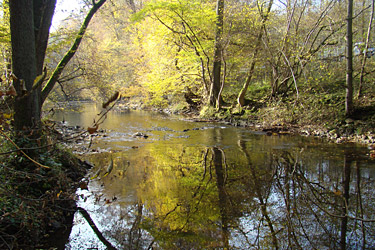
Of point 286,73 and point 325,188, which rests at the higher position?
point 286,73

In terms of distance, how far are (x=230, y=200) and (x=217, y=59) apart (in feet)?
38.1

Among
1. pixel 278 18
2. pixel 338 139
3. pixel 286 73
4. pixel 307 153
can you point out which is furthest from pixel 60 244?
pixel 278 18

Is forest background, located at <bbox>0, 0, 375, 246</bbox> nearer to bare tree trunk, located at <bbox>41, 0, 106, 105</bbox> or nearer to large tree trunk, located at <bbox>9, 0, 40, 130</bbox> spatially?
bare tree trunk, located at <bbox>41, 0, 106, 105</bbox>

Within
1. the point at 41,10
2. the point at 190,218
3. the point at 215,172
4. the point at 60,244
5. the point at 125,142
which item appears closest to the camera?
the point at 60,244

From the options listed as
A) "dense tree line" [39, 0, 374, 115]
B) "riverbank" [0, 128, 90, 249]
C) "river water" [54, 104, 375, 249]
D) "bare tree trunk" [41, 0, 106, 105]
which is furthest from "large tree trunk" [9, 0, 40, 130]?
"dense tree line" [39, 0, 374, 115]

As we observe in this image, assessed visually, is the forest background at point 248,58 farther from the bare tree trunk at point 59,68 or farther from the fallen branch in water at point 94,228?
the fallen branch in water at point 94,228

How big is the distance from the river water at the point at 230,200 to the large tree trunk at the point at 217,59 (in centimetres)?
788

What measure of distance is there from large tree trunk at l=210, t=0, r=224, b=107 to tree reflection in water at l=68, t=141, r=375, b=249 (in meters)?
8.98

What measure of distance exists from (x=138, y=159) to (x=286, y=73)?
981cm

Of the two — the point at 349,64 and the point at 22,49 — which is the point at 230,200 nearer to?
the point at 22,49

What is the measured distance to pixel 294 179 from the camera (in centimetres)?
553

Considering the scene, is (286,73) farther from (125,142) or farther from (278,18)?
(125,142)

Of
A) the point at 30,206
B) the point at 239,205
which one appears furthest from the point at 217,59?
the point at 30,206

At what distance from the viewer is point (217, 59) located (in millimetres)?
15008
